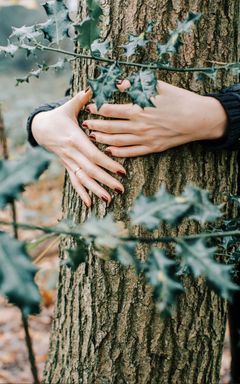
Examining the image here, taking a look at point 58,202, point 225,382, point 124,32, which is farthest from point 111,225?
point 58,202

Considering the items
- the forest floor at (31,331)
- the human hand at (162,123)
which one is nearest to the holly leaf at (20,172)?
the human hand at (162,123)

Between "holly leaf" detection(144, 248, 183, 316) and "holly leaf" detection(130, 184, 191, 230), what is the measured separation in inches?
1.9

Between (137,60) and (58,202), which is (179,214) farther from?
(58,202)

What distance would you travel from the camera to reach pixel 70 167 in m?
1.47

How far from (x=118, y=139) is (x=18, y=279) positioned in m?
0.79

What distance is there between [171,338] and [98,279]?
1.03ft

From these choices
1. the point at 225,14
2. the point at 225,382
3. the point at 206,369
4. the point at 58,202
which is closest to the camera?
the point at 225,14

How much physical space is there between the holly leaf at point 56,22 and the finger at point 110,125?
0.82ft

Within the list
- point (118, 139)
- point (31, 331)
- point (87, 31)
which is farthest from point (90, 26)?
point (31, 331)

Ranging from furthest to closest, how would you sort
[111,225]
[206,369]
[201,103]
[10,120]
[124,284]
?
[10,120], [206,369], [124,284], [201,103], [111,225]

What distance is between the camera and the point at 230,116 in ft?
4.31

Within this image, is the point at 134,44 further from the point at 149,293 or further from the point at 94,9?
the point at 149,293

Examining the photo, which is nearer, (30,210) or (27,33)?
(27,33)

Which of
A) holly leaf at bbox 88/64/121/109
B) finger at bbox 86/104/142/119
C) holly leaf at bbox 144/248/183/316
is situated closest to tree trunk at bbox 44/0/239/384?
finger at bbox 86/104/142/119
